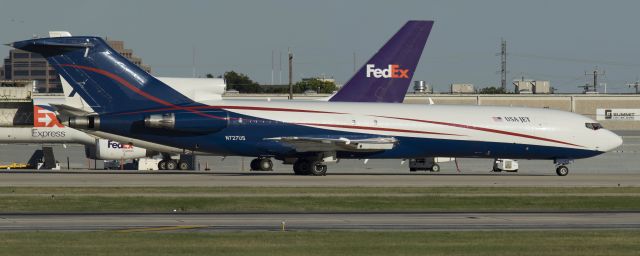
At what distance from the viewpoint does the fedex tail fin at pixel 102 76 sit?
5912 centimetres

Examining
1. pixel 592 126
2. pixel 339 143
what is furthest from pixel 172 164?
pixel 592 126

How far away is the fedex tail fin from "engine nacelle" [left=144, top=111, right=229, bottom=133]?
0.90 m

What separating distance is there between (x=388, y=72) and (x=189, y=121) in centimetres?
1400

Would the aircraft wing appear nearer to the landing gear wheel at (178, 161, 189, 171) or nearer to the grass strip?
the grass strip

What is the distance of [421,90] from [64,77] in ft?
241

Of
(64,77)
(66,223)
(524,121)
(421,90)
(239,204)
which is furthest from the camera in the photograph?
(421,90)

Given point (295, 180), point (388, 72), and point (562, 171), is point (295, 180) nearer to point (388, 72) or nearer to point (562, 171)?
point (388, 72)

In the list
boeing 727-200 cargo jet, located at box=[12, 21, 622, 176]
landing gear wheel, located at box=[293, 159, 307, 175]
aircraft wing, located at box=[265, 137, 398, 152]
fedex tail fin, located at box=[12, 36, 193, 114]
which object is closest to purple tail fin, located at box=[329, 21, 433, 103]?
boeing 727-200 cargo jet, located at box=[12, 21, 622, 176]

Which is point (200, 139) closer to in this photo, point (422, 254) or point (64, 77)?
point (64, 77)

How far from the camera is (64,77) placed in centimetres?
5966

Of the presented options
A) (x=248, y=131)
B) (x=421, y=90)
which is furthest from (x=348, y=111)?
(x=421, y=90)

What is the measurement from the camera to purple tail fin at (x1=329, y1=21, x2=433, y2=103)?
67.6 metres

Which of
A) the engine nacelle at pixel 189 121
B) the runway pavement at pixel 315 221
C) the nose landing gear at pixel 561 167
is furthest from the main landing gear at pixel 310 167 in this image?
the runway pavement at pixel 315 221

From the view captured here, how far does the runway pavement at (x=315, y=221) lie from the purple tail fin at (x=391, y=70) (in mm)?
30745
